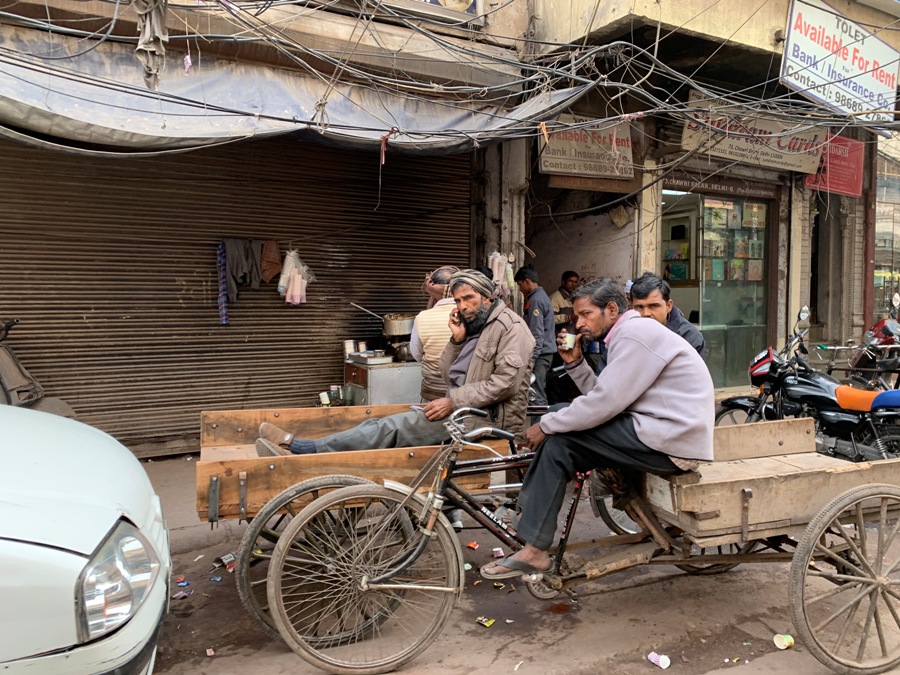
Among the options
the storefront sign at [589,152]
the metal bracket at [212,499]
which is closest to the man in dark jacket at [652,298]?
the metal bracket at [212,499]

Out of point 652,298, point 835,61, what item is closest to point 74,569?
point 652,298

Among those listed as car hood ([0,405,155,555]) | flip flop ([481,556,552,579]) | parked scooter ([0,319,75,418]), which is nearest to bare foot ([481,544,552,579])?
flip flop ([481,556,552,579])

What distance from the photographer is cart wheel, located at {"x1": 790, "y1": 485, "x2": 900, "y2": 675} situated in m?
2.75

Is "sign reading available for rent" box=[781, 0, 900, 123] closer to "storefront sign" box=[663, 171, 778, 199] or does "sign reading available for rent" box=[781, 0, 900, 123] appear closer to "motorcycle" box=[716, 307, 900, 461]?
"storefront sign" box=[663, 171, 778, 199]

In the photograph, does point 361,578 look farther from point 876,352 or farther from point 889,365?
point 876,352

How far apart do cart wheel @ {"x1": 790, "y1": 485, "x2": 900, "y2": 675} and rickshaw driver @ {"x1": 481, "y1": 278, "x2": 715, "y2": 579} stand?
0.66 metres

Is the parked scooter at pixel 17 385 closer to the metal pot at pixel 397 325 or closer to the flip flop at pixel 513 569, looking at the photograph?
the metal pot at pixel 397 325

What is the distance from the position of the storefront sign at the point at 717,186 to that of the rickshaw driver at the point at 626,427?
676 centimetres

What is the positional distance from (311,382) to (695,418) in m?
5.09

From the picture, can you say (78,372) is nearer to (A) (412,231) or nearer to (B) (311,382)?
(B) (311,382)

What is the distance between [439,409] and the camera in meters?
3.56

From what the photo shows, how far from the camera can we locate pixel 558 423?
2844mm

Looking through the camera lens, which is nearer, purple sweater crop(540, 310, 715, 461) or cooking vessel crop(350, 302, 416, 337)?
purple sweater crop(540, 310, 715, 461)

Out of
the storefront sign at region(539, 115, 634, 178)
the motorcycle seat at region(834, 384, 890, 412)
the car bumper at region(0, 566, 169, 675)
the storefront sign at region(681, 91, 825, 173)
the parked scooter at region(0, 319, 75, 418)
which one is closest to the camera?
the car bumper at region(0, 566, 169, 675)
